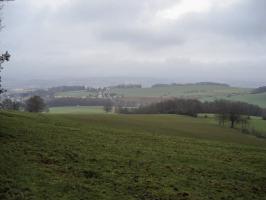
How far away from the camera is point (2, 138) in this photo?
22000mm

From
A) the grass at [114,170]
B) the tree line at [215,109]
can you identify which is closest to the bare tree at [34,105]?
the tree line at [215,109]

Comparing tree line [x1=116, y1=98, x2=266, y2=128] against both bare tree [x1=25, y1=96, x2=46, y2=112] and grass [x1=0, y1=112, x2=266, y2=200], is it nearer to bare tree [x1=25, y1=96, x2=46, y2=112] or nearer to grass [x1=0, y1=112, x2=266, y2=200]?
bare tree [x1=25, y1=96, x2=46, y2=112]

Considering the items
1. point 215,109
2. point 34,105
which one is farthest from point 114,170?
point 215,109

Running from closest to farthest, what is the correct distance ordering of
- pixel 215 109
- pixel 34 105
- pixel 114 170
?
pixel 114 170, pixel 34 105, pixel 215 109

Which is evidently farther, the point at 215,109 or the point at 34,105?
the point at 215,109

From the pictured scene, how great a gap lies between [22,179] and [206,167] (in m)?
10.4

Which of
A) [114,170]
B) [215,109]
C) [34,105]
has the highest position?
[34,105]

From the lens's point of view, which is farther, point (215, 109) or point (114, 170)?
point (215, 109)

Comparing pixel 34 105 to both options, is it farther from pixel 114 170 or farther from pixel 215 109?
pixel 114 170

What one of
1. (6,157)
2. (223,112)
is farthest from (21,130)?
(223,112)

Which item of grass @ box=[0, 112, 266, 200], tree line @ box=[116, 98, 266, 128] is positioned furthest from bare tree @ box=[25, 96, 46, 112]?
grass @ box=[0, 112, 266, 200]

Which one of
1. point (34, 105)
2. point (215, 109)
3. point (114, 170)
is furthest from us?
point (215, 109)

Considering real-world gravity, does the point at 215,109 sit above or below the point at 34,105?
below

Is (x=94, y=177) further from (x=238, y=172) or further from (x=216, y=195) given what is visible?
(x=238, y=172)
